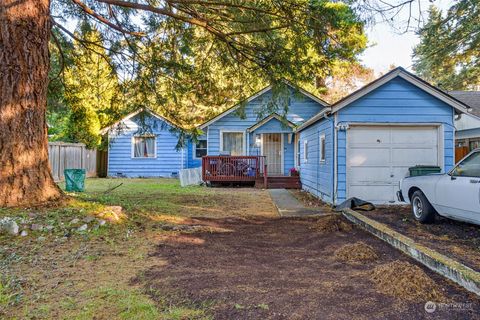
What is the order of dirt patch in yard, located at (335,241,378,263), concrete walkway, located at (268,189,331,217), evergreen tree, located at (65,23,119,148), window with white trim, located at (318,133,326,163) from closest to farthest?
dirt patch in yard, located at (335,241,378,263), concrete walkway, located at (268,189,331,217), evergreen tree, located at (65,23,119,148), window with white trim, located at (318,133,326,163)

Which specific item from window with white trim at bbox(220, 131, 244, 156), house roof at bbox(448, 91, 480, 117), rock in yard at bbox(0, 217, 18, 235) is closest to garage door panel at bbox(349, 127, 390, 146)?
rock in yard at bbox(0, 217, 18, 235)

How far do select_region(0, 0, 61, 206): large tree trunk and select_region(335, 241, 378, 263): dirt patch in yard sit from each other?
17.3 feet

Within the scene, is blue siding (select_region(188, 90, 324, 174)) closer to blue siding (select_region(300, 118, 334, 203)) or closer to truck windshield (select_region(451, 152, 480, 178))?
blue siding (select_region(300, 118, 334, 203))

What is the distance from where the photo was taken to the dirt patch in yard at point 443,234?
4568 mm

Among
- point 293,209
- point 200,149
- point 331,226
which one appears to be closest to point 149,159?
point 200,149

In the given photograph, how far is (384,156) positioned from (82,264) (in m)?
7.78

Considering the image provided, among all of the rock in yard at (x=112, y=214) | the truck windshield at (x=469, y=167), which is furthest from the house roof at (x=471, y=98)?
the rock in yard at (x=112, y=214)

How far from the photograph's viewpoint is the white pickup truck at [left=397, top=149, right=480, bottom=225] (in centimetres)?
520

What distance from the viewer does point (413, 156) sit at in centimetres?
920

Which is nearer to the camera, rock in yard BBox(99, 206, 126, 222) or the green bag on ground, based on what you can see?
rock in yard BBox(99, 206, 126, 222)

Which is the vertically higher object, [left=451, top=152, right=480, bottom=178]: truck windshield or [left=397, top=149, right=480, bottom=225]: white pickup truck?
[left=451, top=152, right=480, bottom=178]: truck windshield

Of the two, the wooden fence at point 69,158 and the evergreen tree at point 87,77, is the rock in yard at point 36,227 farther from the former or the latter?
the wooden fence at point 69,158

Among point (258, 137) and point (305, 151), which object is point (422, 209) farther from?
point (258, 137)

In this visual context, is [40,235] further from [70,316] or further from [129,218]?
[70,316]
